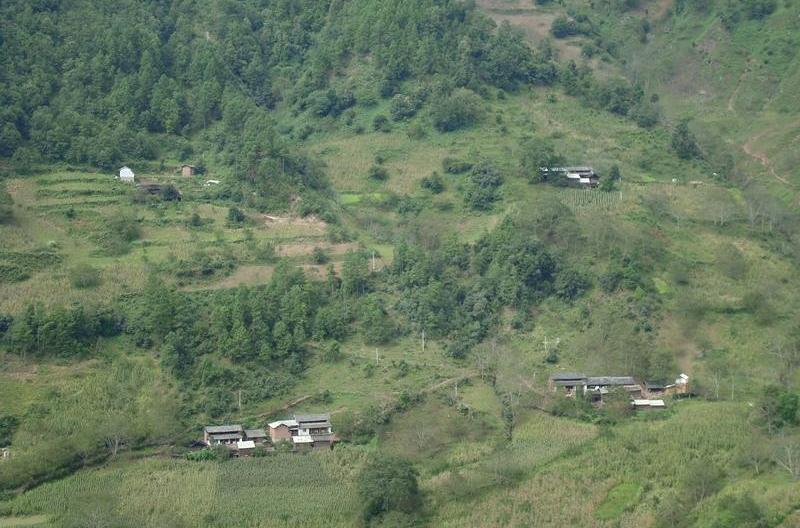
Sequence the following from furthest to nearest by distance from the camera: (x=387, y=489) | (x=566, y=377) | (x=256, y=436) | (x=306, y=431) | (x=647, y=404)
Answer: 1. (x=566, y=377)
2. (x=647, y=404)
3. (x=306, y=431)
4. (x=256, y=436)
5. (x=387, y=489)

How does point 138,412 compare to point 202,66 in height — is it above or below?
below

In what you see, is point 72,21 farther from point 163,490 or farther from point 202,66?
point 163,490

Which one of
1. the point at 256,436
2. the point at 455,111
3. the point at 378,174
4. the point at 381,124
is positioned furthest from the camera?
the point at 381,124

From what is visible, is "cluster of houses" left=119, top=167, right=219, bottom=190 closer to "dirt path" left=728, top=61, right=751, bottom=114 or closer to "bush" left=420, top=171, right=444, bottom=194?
"bush" left=420, top=171, right=444, bottom=194

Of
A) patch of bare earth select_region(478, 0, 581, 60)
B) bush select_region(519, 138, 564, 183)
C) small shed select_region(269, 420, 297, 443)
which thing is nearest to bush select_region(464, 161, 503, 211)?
bush select_region(519, 138, 564, 183)

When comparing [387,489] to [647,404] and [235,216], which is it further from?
[235,216]

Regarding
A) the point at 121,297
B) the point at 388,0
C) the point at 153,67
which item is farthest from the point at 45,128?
the point at 388,0

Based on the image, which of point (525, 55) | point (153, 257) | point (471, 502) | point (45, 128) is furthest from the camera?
point (525, 55)

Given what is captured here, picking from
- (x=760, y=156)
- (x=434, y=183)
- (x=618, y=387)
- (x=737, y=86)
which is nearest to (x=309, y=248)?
(x=434, y=183)
